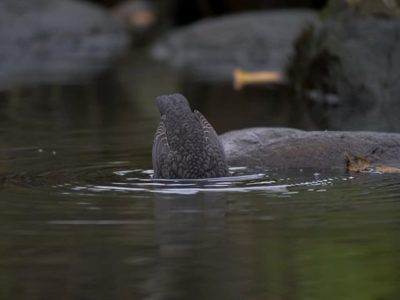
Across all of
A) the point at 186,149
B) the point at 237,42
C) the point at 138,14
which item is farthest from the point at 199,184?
the point at 138,14

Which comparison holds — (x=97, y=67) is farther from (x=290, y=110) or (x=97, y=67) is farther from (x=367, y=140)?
(x=367, y=140)

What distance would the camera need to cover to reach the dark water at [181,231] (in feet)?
16.9

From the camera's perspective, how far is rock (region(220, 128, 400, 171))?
8345 mm

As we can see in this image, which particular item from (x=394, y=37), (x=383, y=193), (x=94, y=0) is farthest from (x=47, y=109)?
(x=94, y=0)

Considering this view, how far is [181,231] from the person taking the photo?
6293 mm

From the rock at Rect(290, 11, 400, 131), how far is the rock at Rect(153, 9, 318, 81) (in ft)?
16.1

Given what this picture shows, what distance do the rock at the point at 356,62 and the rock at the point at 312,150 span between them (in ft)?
15.1

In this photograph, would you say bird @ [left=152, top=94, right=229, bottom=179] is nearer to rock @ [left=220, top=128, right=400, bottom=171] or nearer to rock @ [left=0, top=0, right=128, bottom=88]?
rock @ [left=220, top=128, right=400, bottom=171]

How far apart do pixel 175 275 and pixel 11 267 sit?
732mm

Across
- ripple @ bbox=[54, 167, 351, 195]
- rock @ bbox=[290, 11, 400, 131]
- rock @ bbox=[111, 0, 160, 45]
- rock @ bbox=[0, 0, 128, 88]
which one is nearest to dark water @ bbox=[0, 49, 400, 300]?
ripple @ bbox=[54, 167, 351, 195]

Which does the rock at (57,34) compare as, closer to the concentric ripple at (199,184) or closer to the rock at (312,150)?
the rock at (312,150)

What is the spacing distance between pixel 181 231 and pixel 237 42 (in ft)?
51.4

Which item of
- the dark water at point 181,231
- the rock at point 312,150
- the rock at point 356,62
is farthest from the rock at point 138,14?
the rock at point 312,150

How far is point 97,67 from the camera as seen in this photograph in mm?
19844
